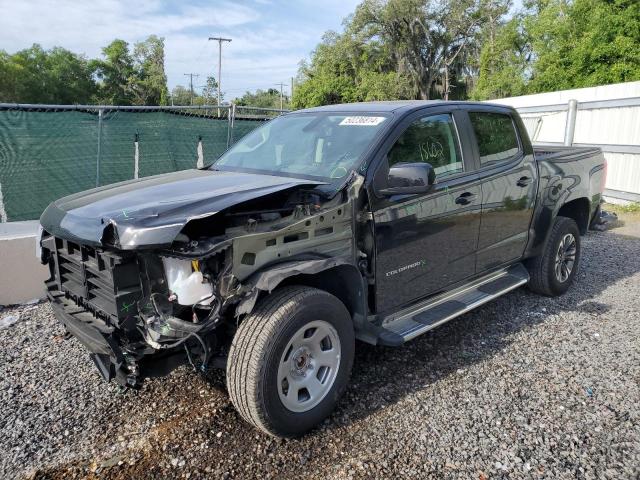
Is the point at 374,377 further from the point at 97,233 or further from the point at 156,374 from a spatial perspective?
the point at 97,233

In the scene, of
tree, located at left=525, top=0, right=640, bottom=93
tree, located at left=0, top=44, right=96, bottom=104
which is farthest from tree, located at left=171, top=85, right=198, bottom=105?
tree, located at left=525, top=0, right=640, bottom=93

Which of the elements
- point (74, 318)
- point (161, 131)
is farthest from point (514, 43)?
point (74, 318)

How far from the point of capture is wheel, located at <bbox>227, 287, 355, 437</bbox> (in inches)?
104

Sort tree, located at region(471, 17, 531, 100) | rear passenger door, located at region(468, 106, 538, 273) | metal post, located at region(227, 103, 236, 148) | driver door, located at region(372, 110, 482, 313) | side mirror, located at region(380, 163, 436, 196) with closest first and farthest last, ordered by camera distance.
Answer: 1. side mirror, located at region(380, 163, 436, 196)
2. driver door, located at region(372, 110, 482, 313)
3. rear passenger door, located at region(468, 106, 538, 273)
4. metal post, located at region(227, 103, 236, 148)
5. tree, located at region(471, 17, 531, 100)

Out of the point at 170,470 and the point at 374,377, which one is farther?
the point at 374,377

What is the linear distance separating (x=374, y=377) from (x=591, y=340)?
6.56 feet

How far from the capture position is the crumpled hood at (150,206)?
2469mm

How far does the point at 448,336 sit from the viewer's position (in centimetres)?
423

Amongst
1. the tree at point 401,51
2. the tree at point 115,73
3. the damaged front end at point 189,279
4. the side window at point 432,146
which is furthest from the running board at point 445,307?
the tree at point 115,73

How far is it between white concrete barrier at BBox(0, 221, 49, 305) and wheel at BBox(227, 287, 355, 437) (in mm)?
3285

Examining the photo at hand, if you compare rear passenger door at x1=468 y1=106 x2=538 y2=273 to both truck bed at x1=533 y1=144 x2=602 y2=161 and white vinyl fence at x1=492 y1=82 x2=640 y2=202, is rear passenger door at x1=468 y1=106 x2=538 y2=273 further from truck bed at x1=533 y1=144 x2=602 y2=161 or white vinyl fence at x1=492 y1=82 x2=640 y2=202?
white vinyl fence at x1=492 y1=82 x2=640 y2=202

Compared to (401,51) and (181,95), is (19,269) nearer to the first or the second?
(401,51)

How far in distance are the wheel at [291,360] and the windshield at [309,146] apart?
3.24 feet

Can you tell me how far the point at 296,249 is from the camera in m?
2.92
